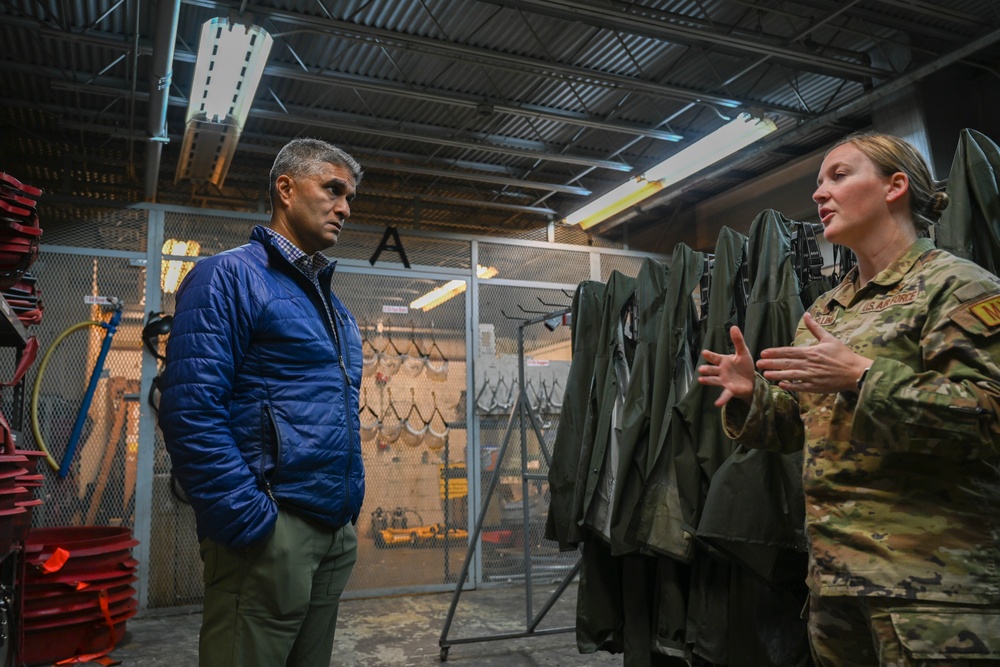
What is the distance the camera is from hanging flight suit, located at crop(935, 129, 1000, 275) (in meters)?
2.10

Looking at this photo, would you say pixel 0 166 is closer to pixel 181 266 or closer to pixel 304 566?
pixel 181 266

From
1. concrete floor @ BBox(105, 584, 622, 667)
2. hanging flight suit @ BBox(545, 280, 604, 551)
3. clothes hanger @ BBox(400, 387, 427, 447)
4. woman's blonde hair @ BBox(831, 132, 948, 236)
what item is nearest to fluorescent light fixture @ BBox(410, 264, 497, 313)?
clothes hanger @ BBox(400, 387, 427, 447)

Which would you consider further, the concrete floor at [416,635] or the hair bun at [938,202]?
the concrete floor at [416,635]

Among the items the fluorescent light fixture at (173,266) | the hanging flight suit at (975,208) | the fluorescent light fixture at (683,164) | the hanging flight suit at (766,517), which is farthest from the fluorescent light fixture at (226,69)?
the hanging flight suit at (975,208)

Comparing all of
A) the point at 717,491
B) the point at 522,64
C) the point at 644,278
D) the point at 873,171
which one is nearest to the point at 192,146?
the point at 522,64

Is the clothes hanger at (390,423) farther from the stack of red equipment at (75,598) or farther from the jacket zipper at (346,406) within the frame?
the jacket zipper at (346,406)

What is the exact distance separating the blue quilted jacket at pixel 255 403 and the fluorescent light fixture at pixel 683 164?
3.83 m

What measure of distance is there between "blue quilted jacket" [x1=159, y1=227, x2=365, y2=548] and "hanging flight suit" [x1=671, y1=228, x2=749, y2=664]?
1311mm

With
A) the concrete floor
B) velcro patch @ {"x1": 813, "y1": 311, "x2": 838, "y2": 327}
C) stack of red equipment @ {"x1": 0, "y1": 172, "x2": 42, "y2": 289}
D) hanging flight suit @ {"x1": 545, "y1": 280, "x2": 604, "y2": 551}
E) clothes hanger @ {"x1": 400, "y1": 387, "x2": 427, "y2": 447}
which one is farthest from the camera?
clothes hanger @ {"x1": 400, "y1": 387, "x2": 427, "y2": 447}

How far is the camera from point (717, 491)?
2.39 metres

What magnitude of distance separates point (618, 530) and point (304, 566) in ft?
4.98

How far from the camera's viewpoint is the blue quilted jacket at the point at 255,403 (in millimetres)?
1601

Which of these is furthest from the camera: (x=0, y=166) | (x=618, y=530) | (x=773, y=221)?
(x=0, y=166)

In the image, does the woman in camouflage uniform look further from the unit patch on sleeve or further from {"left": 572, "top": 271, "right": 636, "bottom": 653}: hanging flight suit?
{"left": 572, "top": 271, "right": 636, "bottom": 653}: hanging flight suit
